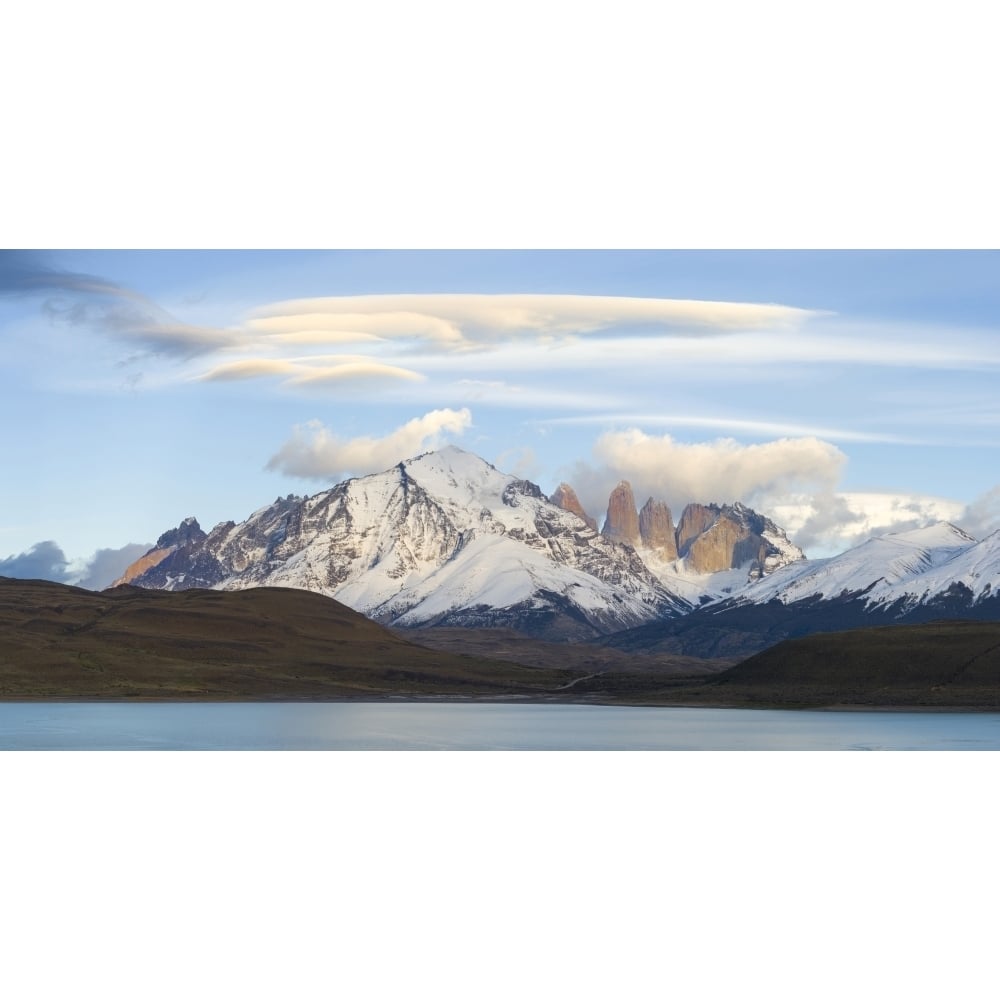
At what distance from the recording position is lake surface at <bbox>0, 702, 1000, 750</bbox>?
109938 millimetres

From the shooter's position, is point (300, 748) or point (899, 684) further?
point (899, 684)

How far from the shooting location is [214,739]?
116375 mm

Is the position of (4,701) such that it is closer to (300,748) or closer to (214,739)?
(214,739)

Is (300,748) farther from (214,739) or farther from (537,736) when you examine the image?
(537,736)

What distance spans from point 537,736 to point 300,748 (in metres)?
26.4

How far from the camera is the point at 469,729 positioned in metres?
135

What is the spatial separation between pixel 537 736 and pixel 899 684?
3474 inches

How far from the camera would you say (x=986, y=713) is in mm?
171625

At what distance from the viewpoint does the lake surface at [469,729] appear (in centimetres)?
10994
